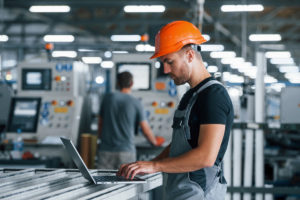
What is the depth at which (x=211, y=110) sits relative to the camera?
196 centimetres

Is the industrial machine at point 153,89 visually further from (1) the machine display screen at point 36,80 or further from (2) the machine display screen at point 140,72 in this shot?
(1) the machine display screen at point 36,80

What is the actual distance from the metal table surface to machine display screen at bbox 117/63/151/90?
3333mm

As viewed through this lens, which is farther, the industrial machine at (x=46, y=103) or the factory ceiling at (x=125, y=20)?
the factory ceiling at (x=125, y=20)

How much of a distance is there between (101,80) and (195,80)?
4.41 m

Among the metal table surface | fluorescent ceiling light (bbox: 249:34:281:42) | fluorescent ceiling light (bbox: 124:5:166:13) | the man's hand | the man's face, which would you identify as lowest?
the metal table surface

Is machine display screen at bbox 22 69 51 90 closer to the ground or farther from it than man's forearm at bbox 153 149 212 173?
farther from it

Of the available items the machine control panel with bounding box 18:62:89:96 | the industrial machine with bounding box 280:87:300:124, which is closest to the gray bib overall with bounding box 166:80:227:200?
the industrial machine with bounding box 280:87:300:124

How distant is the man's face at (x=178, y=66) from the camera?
209 centimetres

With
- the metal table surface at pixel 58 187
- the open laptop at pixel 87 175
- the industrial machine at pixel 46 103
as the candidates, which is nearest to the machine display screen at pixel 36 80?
the industrial machine at pixel 46 103

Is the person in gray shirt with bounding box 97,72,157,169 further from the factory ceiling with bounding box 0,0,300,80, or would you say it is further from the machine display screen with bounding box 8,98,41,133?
the factory ceiling with bounding box 0,0,300,80

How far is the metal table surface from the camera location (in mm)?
1833

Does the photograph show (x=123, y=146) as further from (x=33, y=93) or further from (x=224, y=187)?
(x=224, y=187)

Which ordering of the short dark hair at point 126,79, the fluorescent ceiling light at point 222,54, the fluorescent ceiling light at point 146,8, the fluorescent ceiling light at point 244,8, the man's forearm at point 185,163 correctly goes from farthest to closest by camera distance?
the fluorescent ceiling light at point 222,54 → the fluorescent ceiling light at point 146,8 → the fluorescent ceiling light at point 244,8 → the short dark hair at point 126,79 → the man's forearm at point 185,163

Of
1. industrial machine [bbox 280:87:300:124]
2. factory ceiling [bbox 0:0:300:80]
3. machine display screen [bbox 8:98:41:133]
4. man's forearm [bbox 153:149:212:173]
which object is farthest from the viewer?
factory ceiling [bbox 0:0:300:80]
